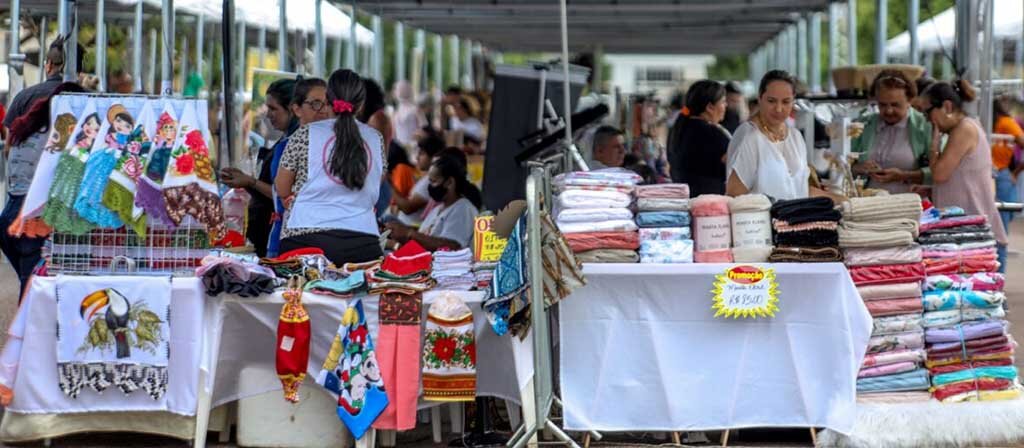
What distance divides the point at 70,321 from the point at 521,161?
12.2 ft

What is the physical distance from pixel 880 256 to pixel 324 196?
2.38 m

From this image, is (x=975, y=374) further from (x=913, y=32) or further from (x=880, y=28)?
(x=880, y=28)

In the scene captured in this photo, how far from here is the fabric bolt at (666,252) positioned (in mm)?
6402

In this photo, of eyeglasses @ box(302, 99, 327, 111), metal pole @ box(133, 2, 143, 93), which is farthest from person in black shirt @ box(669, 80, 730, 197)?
metal pole @ box(133, 2, 143, 93)

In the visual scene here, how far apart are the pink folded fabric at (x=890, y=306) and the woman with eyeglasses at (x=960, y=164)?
1.92 metres

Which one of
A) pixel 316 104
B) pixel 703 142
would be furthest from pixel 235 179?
pixel 703 142

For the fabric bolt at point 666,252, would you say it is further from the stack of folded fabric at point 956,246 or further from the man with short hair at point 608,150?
the man with short hair at point 608,150

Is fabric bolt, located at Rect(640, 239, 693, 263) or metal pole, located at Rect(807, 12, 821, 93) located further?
metal pole, located at Rect(807, 12, 821, 93)

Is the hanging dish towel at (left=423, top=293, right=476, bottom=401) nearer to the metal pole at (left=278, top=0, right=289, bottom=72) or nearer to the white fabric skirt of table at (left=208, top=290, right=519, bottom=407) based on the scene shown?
the white fabric skirt of table at (left=208, top=290, right=519, bottom=407)

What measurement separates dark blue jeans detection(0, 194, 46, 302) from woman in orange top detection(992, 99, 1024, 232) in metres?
6.65

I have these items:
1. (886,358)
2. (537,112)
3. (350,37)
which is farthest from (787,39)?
(886,358)

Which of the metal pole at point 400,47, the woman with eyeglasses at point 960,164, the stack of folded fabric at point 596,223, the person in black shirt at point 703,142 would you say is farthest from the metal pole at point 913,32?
the stack of folded fabric at point 596,223

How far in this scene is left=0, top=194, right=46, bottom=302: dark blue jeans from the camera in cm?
725

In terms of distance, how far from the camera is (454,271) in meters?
6.48
